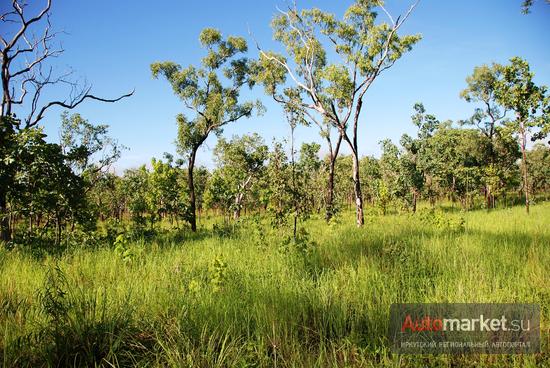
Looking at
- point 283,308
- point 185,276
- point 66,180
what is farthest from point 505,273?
point 66,180

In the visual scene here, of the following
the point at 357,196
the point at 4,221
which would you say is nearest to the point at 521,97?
the point at 357,196

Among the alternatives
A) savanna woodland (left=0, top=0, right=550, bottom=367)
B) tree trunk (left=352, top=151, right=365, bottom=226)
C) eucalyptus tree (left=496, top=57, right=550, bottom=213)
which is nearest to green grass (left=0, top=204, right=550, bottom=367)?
savanna woodland (left=0, top=0, right=550, bottom=367)

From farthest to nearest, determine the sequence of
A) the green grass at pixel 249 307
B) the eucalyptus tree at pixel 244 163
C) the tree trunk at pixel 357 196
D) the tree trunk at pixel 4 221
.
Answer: the eucalyptus tree at pixel 244 163
the tree trunk at pixel 357 196
the tree trunk at pixel 4 221
the green grass at pixel 249 307

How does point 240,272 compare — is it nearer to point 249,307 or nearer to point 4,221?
point 249,307

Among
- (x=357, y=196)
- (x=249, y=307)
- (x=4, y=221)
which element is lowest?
(x=249, y=307)

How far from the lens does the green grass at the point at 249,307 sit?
2.46 metres

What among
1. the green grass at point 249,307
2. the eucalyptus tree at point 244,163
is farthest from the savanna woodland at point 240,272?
the eucalyptus tree at point 244,163

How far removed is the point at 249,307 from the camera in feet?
10.7

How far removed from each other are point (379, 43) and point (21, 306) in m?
15.1

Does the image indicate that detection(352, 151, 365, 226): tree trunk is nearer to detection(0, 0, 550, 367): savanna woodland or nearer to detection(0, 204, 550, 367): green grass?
detection(0, 0, 550, 367): savanna woodland

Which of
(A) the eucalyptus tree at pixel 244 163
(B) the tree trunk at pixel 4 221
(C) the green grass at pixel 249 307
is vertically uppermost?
(A) the eucalyptus tree at pixel 244 163

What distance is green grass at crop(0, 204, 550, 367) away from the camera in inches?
97.0

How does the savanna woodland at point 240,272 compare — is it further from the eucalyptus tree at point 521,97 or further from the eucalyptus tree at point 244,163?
the eucalyptus tree at point 244,163

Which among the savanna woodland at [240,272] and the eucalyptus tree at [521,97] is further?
the eucalyptus tree at [521,97]
